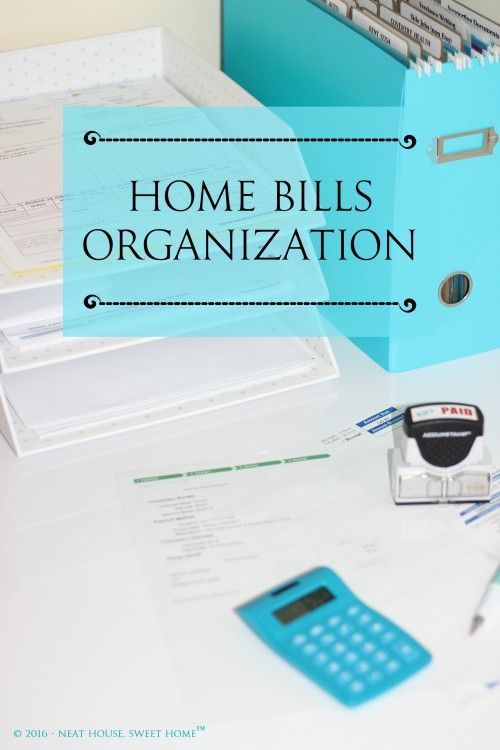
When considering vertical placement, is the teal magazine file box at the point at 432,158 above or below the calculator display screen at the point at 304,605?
above

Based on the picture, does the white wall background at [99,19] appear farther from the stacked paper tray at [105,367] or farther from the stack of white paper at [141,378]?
the stack of white paper at [141,378]

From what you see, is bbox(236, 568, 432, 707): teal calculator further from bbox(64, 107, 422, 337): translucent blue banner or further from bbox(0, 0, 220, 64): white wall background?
bbox(0, 0, 220, 64): white wall background

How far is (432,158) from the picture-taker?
1075 millimetres

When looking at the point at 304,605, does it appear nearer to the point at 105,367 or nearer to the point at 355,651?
the point at 355,651

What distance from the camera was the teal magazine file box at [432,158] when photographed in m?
1.06

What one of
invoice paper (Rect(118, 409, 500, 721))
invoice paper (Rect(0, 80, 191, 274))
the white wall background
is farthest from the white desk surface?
the white wall background

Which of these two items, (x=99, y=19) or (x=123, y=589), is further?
(x=99, y=19)

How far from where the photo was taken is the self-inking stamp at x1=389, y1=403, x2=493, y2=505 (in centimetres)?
97

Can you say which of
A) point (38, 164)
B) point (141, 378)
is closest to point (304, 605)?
point (141, 378)

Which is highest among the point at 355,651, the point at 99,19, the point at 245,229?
the point at 99,19

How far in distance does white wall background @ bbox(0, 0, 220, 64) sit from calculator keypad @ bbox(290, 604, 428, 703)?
2.90 ft

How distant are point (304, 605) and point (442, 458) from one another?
0.63 ft

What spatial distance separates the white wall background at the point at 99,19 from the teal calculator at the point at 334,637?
0.84 metres

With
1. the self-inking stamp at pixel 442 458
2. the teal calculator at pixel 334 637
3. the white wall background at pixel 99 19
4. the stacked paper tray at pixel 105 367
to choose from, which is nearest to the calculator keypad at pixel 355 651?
the teal calculator at pixel 334 637
